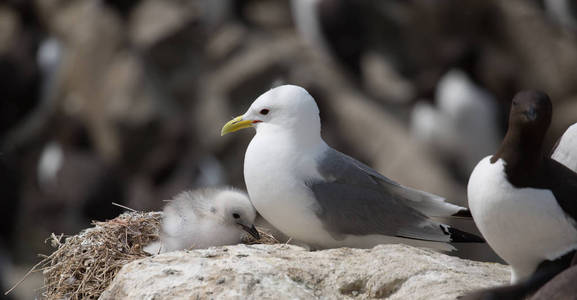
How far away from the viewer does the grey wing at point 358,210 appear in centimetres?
448

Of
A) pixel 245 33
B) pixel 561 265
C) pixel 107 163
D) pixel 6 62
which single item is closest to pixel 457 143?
pixel 245 33

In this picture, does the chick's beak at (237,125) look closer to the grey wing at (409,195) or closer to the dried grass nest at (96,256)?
the grey wing at (409,195)

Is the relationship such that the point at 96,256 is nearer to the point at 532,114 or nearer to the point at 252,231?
the point at 252,231

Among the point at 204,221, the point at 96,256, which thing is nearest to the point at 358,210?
the point at 204,221

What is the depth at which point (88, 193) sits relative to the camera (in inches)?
451

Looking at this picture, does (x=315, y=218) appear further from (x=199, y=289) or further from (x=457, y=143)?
(x=457, y=143)

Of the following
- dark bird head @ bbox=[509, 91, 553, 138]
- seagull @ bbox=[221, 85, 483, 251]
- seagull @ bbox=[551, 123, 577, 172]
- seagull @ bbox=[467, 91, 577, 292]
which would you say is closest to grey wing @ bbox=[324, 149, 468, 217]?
seagull @ bbox=[221, 85, 483, 251]

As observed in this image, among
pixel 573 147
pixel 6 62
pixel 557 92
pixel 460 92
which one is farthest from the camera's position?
pixel 6 62

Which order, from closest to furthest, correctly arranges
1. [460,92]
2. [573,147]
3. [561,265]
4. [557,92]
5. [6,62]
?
1. [561,265]
2. [573,147]
3. [460,92]
4. [557,92]
5. [6,62]

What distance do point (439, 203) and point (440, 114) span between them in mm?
6948

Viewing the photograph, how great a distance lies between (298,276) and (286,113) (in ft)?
2.92

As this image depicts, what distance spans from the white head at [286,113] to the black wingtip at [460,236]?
759 mm

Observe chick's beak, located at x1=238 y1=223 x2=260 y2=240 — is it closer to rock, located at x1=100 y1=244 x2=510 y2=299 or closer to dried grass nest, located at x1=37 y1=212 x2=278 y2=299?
dried grass nest, located at x1=37 y1=212 x2=278 y2=299

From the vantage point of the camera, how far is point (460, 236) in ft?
14.7
